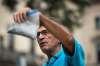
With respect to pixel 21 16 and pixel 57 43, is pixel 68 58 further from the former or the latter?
pixel 21 16

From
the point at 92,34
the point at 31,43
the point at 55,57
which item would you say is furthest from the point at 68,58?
the point at 92,34

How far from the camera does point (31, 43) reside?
100ft

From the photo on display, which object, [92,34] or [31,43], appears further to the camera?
[92,34]

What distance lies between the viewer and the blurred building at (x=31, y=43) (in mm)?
26406

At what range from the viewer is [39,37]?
3721 millimetres

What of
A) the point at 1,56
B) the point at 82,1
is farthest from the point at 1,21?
the point at 82,1

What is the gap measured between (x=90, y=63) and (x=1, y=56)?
9.54m

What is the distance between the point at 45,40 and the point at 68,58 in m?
0.29

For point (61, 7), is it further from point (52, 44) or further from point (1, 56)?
point (52, 44)

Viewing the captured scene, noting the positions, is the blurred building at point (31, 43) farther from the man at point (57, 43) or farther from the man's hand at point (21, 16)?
the man's hand at point (21, 16)

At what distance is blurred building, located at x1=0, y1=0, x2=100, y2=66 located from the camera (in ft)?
86.6

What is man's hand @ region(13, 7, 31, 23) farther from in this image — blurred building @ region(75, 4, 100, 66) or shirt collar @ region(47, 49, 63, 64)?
blurred building @ region(75, 4, 100, 66)

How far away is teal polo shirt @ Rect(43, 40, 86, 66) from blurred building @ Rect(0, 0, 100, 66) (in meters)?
17.8

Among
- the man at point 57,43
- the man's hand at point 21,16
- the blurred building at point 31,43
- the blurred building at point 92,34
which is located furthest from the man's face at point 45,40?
the blurred building at point 92,34
